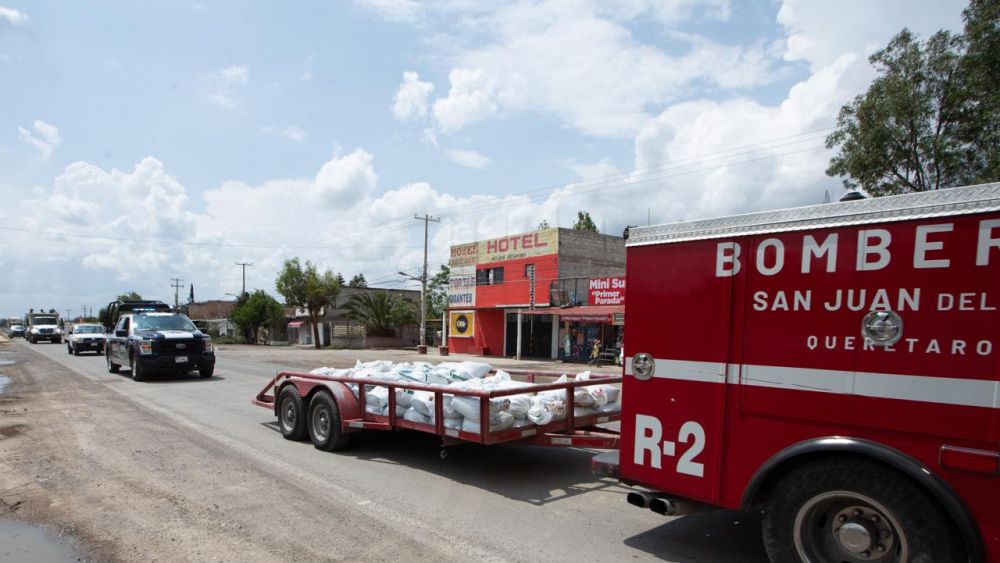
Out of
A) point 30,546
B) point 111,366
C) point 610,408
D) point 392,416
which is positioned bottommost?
point 111,366

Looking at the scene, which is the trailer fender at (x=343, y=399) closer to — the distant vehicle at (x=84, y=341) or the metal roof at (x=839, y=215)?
the metal roof at (x=839, y=215)

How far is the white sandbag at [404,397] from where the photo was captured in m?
6.66

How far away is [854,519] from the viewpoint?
3.43 metres

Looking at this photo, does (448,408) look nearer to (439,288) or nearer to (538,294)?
(538,294)

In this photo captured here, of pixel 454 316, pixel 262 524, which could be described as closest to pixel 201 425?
pixel 262 524

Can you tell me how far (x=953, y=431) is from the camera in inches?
121

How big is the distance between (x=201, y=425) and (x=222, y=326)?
7431 centimetres

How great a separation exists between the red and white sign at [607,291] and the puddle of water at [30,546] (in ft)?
81.9

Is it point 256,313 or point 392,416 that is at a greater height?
point 392,416

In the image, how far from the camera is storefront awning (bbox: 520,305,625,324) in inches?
1083

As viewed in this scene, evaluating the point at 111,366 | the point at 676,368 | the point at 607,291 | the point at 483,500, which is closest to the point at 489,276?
the point at 607,291

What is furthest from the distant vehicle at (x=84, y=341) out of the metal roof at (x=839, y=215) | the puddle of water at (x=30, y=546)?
the metal roof at (x=839, y=215)

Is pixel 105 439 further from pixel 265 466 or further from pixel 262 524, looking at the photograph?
pixel 262 524

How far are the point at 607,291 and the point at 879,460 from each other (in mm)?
25864
